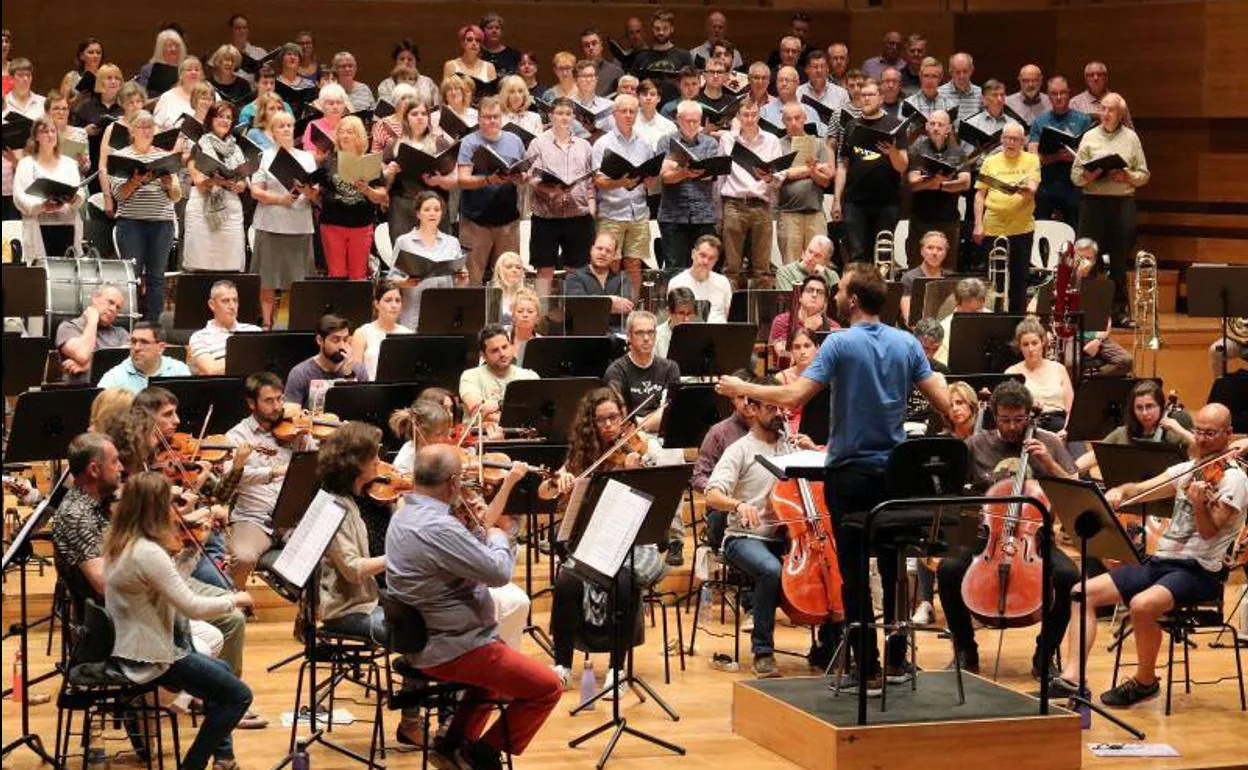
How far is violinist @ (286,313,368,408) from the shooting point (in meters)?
8.70

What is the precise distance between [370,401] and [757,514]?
1.79 m

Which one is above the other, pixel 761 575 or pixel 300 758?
pixel 761 575

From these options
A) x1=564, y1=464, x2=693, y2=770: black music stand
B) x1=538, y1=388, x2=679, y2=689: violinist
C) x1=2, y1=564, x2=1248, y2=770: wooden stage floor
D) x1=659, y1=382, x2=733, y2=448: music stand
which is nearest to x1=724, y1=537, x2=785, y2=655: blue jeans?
x1=2, y1=564, x2=1248, y2=770: wooden stage floor

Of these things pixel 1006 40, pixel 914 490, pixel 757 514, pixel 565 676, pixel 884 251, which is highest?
pixel 1006 40

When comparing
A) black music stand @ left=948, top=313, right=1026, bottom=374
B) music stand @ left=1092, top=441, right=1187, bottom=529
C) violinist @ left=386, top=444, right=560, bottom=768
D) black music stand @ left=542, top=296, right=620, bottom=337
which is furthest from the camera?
black music stand @ left=542, top=296, right=620, bottom=337

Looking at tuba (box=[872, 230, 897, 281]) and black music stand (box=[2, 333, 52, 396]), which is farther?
tuba (box=[872, 230, 897, 281])

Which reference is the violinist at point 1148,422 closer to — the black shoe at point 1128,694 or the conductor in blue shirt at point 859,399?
the black shoe at point 1128,694

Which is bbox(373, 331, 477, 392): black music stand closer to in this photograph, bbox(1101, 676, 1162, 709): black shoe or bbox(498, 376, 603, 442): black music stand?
bbox(498, 376, 603, 442): black music stand

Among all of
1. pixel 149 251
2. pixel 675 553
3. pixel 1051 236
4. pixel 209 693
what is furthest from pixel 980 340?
pixel 209 693

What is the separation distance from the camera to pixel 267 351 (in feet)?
29.1

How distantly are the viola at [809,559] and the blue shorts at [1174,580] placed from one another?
1.15m

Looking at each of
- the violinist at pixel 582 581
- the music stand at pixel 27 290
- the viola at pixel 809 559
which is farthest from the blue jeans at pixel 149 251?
the viola at pixel 809 559

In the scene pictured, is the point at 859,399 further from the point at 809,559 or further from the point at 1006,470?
the point at 1006,470

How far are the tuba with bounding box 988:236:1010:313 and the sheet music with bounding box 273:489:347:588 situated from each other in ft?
23.5
